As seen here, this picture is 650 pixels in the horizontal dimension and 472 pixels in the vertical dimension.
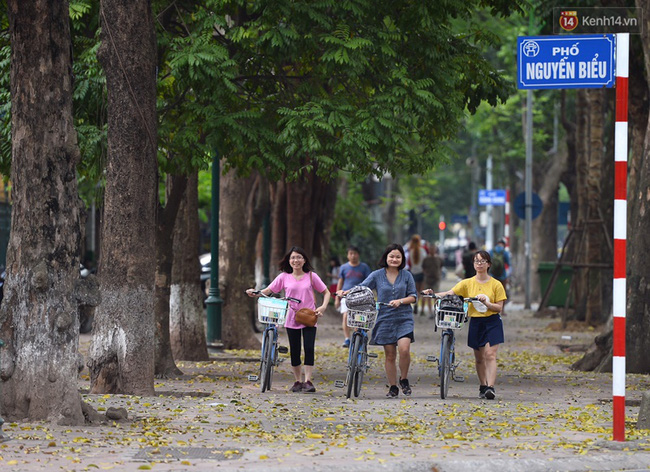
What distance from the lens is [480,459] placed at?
9141 mm

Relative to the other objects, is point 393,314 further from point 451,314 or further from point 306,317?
point 306,317

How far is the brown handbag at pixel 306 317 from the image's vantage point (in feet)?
48.0

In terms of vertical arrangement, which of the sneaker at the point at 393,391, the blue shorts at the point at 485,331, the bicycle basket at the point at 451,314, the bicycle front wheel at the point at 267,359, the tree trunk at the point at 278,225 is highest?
the tree trunk at the point at 278,225

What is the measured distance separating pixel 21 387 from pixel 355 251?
11338mm

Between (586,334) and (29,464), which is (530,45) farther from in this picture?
(586,334)

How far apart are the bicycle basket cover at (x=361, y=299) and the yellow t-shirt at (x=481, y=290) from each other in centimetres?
94

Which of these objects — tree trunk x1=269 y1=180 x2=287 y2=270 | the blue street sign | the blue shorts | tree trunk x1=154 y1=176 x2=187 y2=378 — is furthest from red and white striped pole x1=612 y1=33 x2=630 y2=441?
tree trunk x1=269 y1=180 x2=287 y2=270

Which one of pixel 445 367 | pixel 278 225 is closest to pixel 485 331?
pixel 445 367

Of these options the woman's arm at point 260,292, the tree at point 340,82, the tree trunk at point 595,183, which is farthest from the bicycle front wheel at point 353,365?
the tree trunk at point 595,183

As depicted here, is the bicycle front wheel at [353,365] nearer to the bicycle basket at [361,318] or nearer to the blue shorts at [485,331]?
the bicycle basket at [361,318]

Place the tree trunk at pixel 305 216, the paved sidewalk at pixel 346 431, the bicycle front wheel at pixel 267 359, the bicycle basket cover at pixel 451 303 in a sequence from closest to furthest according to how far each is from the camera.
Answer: the paved sidewalk at pixel 346 431
the bicycle basket cover at pixel 451 303
the bicycle front wheel at pixel 267 359
the tree trunk at pixel 305 216

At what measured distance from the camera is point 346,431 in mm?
10883

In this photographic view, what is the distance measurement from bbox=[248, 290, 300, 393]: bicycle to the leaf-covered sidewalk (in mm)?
227

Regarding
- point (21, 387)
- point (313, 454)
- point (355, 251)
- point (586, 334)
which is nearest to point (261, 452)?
point (313, 454)
